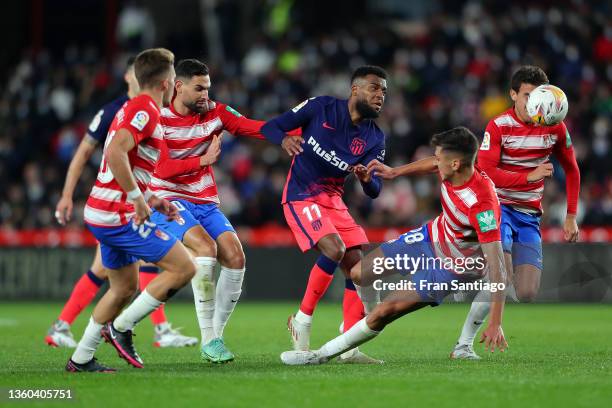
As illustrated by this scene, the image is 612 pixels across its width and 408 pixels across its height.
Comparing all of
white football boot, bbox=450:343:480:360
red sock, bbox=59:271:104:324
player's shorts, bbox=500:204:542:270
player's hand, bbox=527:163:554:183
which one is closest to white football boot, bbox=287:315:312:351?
white football boot, bbox=450:343:480:360

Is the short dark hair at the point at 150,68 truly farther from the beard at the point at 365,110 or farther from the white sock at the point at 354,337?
the white sock at the point at 354,337

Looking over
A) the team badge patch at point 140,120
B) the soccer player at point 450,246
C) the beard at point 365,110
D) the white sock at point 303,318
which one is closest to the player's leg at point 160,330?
the white sock at point 303,318

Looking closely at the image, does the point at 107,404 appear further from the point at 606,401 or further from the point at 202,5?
the point at 202,5

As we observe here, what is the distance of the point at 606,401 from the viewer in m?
6.41

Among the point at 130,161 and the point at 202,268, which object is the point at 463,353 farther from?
the point at 130,161

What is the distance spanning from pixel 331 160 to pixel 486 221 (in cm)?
164

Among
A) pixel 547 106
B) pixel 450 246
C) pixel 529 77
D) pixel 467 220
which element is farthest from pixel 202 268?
pixel 529 77

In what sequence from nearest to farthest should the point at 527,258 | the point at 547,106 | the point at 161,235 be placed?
the point at 161,235
the point at 547,106
the point at 527,258

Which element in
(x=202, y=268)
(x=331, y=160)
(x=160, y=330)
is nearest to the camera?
(x=202, y=268)

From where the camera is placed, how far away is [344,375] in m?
7.58

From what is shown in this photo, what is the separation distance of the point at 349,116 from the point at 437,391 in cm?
322

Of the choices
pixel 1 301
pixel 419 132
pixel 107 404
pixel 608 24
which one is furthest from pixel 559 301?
pixel 107 404

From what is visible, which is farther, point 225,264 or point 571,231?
point 571,231

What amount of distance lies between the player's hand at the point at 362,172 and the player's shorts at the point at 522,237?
54.6 inches
